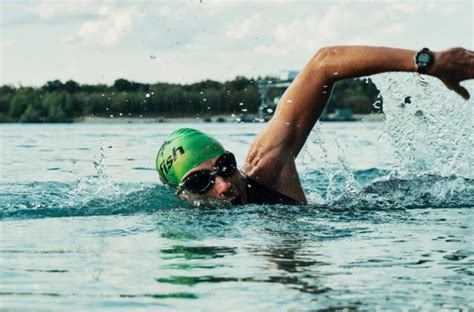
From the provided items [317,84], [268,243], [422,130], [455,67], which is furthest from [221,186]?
[422,130]

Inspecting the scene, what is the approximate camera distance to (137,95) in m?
20.0

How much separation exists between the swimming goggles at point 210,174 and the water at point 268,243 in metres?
0.18

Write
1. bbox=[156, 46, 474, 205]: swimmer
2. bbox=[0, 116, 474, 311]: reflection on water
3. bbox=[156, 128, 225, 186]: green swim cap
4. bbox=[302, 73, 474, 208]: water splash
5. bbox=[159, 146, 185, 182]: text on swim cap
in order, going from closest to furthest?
bbox=[0, 116, 474, 311]: reflection on water → bbox=[156, 46, 474, 205]: swimmer → bbox=[156, 128, 225, 186]: green swim cap → bbox=[159, 146, 185, 182]: text on swim cap → bbox=[302, 73, 474, 208]: water splash

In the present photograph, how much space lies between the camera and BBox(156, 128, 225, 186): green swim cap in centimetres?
766

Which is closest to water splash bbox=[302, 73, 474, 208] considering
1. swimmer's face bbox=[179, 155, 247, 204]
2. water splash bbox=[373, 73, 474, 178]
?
water splash bbox=[373, 73, 474, 178]

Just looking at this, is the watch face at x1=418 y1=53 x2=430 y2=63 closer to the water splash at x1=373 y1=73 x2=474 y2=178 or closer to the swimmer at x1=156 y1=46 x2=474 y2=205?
the swimmer at x1=156 y1=46 x2=474 y2=205

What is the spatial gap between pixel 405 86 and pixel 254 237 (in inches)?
178

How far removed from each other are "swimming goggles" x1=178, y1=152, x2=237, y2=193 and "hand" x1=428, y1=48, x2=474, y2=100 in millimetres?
1729

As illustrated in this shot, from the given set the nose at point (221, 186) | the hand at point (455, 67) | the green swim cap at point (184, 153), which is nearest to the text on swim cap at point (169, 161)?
the green swim cap at point (184, 153)

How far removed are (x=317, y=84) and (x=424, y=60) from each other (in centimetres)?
129

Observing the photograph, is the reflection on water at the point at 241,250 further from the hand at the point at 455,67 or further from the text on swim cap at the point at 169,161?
the hand at the point at 455,67

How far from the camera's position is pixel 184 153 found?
25.3 ft

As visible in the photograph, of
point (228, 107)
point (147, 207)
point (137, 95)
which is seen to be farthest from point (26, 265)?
point (137, 95)

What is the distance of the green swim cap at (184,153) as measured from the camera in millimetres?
7660
